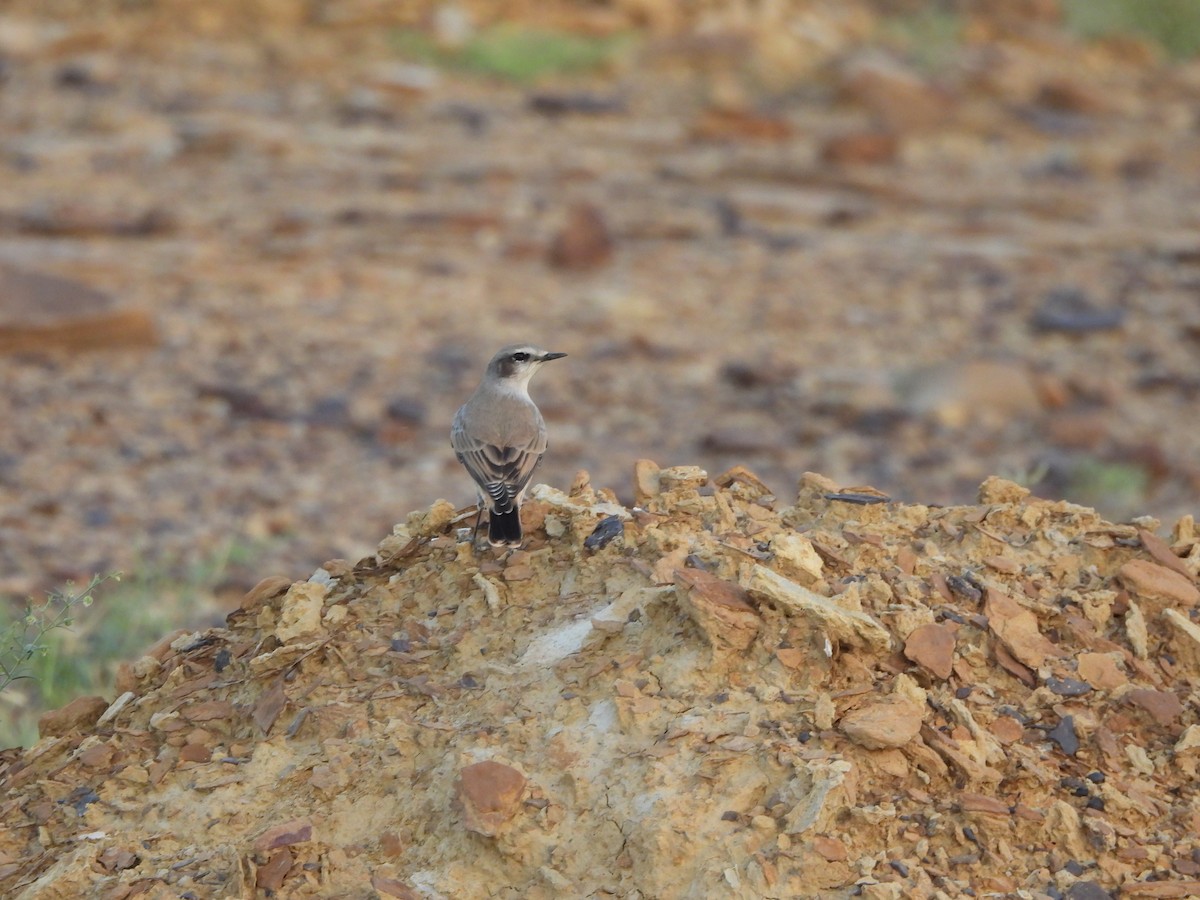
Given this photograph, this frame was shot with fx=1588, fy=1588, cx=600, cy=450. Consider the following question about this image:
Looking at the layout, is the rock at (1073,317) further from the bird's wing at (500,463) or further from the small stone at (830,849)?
the small stone at (830,849)

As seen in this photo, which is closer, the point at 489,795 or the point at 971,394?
the point at 489,795

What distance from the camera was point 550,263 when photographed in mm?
13367

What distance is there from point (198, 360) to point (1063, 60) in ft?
45.7

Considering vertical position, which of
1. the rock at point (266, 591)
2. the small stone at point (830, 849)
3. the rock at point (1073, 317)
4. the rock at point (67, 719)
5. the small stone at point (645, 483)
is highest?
the small stone at point (645, 483)

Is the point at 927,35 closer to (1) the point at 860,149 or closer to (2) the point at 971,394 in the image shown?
(1) the point at 860,149

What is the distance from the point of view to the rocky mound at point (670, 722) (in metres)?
3.47

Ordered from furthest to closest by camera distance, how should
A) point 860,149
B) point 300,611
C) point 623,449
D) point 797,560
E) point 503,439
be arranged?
point 860,149 → point 623,449 → point 503,439 → point 300,611 → point 797,560

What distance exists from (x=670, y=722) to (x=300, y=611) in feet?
3.72

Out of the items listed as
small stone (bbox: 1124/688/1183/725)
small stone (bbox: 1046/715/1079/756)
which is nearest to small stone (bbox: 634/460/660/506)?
small stone (bbox: 1046/715/1079/756)

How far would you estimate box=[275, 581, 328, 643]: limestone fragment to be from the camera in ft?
13.8

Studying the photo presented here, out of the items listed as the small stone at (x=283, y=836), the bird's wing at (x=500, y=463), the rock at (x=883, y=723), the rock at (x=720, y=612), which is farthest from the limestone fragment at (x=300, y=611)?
the rock at (x=883, y=723)

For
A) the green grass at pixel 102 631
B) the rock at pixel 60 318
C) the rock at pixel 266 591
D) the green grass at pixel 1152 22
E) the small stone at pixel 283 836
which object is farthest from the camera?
the green grass at pixel 1152 22

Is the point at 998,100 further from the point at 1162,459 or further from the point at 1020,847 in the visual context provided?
the point at 1020,847

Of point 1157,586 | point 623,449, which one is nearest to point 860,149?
point 623,449
